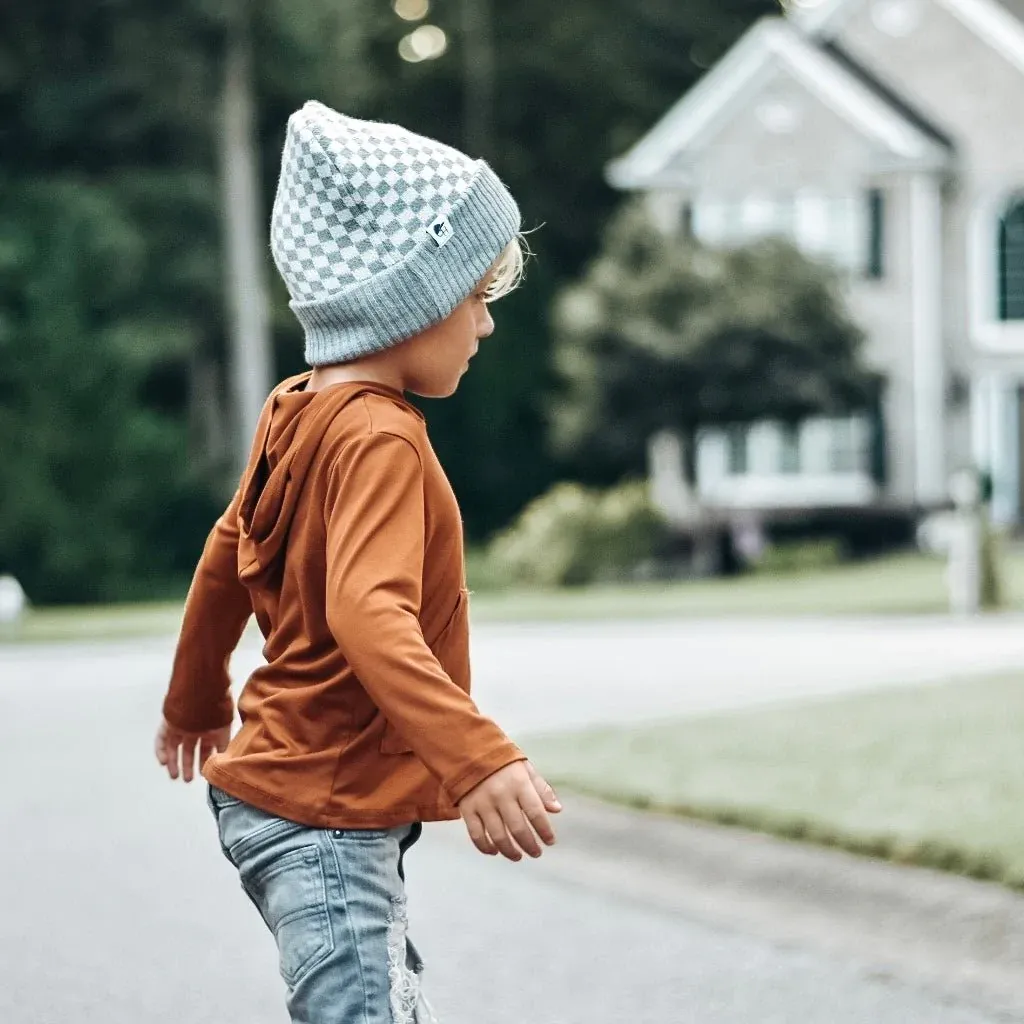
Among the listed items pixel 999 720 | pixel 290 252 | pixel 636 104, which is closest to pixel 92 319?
pixel 636 104

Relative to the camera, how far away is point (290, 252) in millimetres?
2836

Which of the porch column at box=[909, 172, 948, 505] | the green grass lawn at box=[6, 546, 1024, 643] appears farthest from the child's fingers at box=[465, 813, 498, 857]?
the porch column at box=[909, 172, 948, 505]

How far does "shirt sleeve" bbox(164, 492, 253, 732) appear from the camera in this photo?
10.2 ft

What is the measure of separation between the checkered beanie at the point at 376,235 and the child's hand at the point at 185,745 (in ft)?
2.66

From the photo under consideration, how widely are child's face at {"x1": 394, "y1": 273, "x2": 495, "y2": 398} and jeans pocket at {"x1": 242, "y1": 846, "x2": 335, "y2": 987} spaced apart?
715 millimetres

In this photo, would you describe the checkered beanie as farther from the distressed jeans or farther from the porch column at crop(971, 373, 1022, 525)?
the porch column at crop(971, 373, 1022, 525)

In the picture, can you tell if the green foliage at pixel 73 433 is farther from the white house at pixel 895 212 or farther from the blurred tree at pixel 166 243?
the white house at pixel 895 212

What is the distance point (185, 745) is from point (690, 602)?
15388 mm

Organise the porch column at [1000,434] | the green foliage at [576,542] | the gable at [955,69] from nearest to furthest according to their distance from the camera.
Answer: the green foliage at [576,542] < the gable at [955,69] < the porch column at [1000,434]

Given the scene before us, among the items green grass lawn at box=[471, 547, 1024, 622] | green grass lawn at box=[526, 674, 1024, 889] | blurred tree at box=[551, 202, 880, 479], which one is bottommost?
green grass lawn at box=[471, 547, 1024, 622]

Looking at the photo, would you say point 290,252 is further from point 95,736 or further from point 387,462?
point 95,736

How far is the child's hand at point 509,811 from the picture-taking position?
2455 mm

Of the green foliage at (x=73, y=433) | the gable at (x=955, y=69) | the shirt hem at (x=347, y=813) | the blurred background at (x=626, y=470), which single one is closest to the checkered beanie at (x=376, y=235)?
the shirt hem at (x=347, y=813)

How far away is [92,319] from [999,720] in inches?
816
